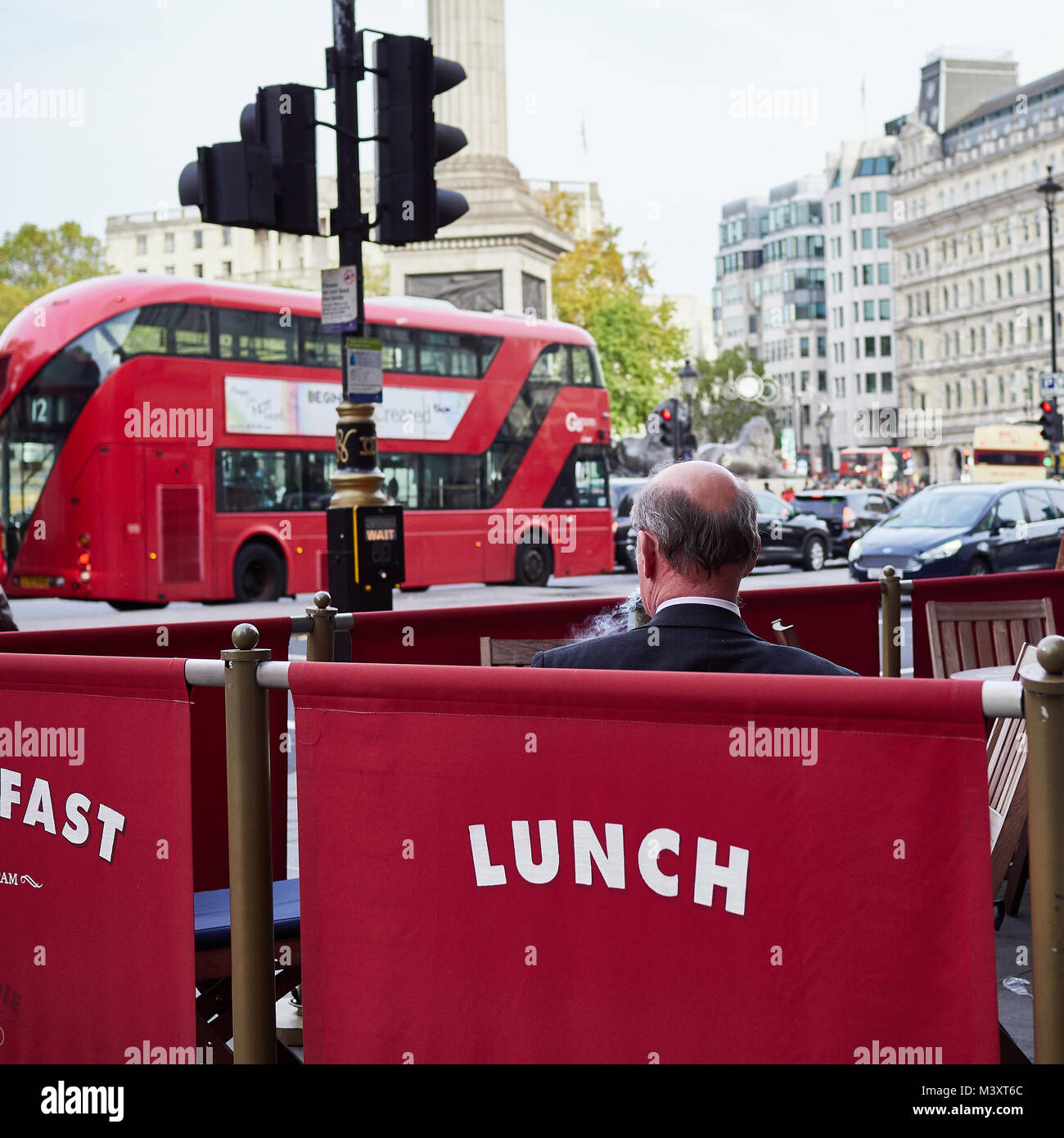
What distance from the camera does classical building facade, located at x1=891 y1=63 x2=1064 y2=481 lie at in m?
89.2

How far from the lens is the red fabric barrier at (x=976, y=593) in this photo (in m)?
6.97

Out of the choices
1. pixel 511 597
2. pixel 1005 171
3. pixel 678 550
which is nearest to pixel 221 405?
pixel 511 597

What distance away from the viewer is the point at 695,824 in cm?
249

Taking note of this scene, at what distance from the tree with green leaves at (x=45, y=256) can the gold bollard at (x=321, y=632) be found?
57.3 meters

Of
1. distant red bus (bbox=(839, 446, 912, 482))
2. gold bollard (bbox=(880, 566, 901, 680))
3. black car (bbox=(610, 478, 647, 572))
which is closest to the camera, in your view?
gold bollard (bbox=(880, 566, 901, 680))

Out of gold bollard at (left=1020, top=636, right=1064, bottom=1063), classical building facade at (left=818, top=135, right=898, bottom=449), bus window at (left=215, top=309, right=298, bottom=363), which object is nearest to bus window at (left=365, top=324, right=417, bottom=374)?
bus window at (left=215, top=309, right=298, bottom=363)

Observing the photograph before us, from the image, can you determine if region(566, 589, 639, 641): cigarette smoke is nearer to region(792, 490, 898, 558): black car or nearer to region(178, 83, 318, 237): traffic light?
region(178, 83, 318, 237): traffic light

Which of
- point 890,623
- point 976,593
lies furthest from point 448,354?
point 890,623

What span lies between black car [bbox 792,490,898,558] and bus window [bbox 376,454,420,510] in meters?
11.7

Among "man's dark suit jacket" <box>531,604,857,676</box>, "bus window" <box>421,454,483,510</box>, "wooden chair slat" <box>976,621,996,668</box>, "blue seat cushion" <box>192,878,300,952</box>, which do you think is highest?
"bus window" <box>421,454,483,510</box>

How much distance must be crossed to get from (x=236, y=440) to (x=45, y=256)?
43.6 metres

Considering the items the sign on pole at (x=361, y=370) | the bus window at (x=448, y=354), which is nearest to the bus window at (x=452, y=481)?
the bus window at (x=448, y=354)

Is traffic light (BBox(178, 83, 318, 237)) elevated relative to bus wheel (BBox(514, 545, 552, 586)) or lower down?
elevated

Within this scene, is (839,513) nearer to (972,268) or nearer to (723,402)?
(972,268)
